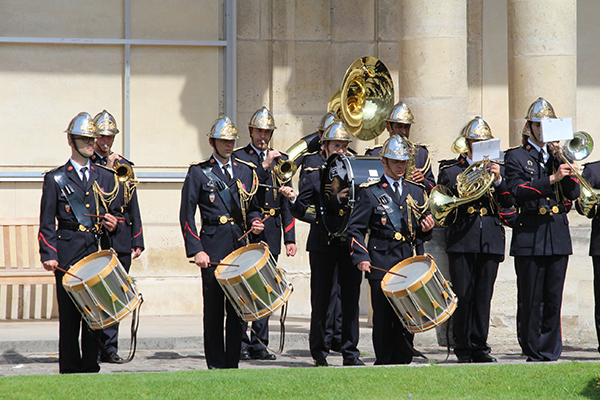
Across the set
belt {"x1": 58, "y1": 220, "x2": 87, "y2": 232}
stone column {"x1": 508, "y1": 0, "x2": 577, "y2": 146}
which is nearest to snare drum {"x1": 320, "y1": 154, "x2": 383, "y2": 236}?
belt {"x1": 58, "y1": 220, "x2": 87, "y2": 232}

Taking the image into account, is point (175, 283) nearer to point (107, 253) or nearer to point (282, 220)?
point (282, 220)

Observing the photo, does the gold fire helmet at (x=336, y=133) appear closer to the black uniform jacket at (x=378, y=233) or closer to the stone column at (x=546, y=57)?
the black uniform jacket at (x=378, y=233)

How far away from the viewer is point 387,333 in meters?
7.89

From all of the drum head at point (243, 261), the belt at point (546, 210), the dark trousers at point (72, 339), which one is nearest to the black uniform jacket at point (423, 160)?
the belt at point (546, 210)

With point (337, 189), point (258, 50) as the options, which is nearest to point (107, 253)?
point (337, 189)

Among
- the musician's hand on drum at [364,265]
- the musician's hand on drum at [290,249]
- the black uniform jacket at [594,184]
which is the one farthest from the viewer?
the musician's hand on drum at [290,249]

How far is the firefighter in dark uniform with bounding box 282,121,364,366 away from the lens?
8.59 metres

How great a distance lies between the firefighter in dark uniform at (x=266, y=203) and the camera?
9.28 metres

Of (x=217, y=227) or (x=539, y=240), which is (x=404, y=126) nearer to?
(x=539, y=240)

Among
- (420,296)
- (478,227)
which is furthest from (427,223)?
(478,227)

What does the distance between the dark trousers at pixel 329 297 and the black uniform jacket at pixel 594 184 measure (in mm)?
2198

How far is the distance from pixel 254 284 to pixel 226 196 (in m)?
0.94

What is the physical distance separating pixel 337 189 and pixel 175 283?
4020 millimetres

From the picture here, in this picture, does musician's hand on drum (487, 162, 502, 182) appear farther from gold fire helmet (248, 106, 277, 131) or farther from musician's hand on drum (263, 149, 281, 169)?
gold fire helmet (248, 106, 277, 131)
